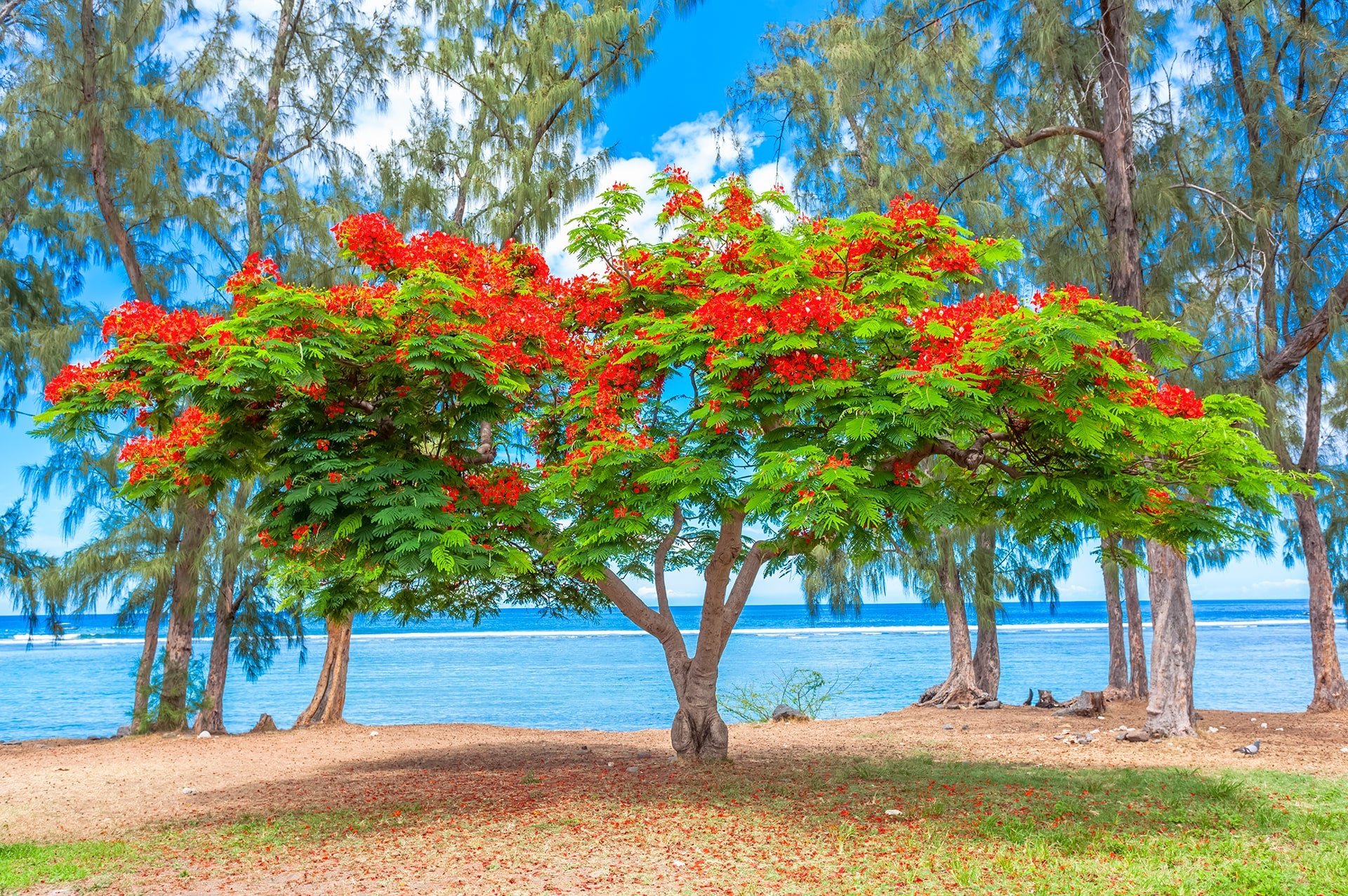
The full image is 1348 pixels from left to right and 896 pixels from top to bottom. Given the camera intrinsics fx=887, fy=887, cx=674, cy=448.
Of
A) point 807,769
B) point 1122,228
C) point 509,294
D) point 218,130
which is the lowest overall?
point 807,769

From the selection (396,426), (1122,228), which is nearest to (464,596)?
(396,426)

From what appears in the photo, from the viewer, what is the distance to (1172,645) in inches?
419

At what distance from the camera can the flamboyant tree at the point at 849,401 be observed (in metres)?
5.89

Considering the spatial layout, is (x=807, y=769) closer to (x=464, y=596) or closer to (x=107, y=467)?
(x=464, y=596)

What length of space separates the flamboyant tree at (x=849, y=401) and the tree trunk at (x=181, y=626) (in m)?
8.15

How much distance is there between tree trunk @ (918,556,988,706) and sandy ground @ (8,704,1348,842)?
685 mm

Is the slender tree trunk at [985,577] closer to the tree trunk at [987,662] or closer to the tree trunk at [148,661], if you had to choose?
the tree trunk at [987,662]

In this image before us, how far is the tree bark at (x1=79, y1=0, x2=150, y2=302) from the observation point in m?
12.8

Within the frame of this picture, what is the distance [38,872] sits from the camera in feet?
18.6

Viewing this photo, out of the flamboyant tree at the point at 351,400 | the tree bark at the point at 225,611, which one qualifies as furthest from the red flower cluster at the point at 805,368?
the tree bark at the point at 225,611

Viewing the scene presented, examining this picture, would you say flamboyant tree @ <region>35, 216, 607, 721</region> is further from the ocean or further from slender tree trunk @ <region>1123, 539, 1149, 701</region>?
slender tree trunk @ <region>1123, 539, 1149, 701</region>

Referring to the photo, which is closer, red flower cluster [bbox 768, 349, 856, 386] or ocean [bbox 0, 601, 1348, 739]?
red flower cluster [bbox 768, 349, 856, 386]

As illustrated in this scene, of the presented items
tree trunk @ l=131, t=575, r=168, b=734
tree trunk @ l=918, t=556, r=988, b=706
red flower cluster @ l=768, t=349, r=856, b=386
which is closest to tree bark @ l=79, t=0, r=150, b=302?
tree trunk @ l=131, t=575, r=168, b=734

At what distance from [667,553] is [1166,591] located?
20.0 ft
